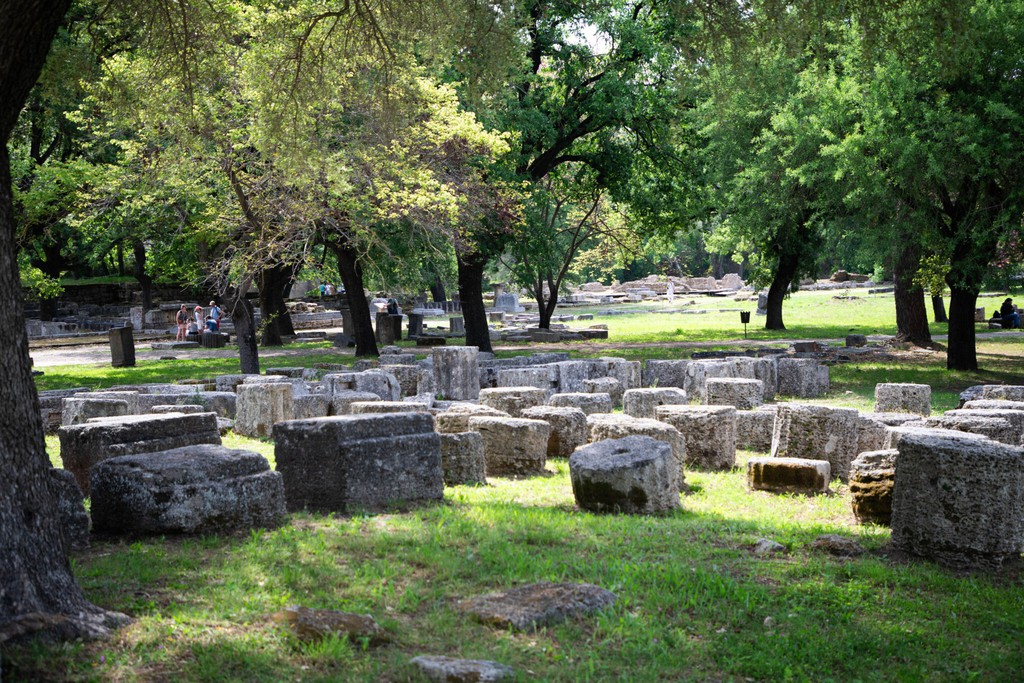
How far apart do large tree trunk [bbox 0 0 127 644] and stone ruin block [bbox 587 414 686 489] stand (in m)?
5.92

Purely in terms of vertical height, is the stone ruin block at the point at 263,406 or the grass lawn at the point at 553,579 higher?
the stone ruin block at the point at 263,406

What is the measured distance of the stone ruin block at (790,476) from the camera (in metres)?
9.41

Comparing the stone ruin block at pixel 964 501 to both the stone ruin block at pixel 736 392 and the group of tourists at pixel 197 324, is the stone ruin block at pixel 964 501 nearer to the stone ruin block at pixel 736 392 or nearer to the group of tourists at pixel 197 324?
the stone ruin block at pixel 736 392

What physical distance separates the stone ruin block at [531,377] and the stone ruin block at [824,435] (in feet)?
20.9

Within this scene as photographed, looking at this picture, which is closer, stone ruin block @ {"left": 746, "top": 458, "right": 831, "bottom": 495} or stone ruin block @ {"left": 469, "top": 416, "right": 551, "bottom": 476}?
stone ruin block @ {"left": 746, "top": 458, "right": 831, "bottom": 495}

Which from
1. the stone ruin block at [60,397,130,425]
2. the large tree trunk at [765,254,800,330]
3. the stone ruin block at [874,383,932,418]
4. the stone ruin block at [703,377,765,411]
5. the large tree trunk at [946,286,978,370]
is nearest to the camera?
the stone ruin block at [60,397,130,425]

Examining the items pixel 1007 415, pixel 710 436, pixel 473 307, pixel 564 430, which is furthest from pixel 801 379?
pixel 473 307

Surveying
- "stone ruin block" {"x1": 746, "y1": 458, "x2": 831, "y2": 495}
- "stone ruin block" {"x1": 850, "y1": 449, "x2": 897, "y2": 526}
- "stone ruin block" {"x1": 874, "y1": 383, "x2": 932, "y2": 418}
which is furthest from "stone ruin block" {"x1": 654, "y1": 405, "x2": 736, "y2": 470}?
"stone ruin block" {"x1": 874, "y1": 383, "x2": 932, "y2": 418}

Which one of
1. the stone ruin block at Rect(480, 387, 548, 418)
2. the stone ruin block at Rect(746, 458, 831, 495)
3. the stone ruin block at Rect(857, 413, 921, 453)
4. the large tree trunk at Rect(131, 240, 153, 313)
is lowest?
the stone ruin block at Rect(746, 458, 831, 495)

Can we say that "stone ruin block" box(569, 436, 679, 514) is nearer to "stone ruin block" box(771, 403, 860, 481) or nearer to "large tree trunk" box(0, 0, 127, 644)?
"stone ruin block" box(771, 403, 860, 481)

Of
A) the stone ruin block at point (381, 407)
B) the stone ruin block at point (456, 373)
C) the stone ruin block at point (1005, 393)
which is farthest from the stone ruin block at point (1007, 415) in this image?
the stone ruin block at point (456, 373)

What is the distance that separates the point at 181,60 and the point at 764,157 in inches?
598

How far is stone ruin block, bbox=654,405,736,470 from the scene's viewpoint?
1089 centimetres

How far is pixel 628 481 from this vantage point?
8250 mm
